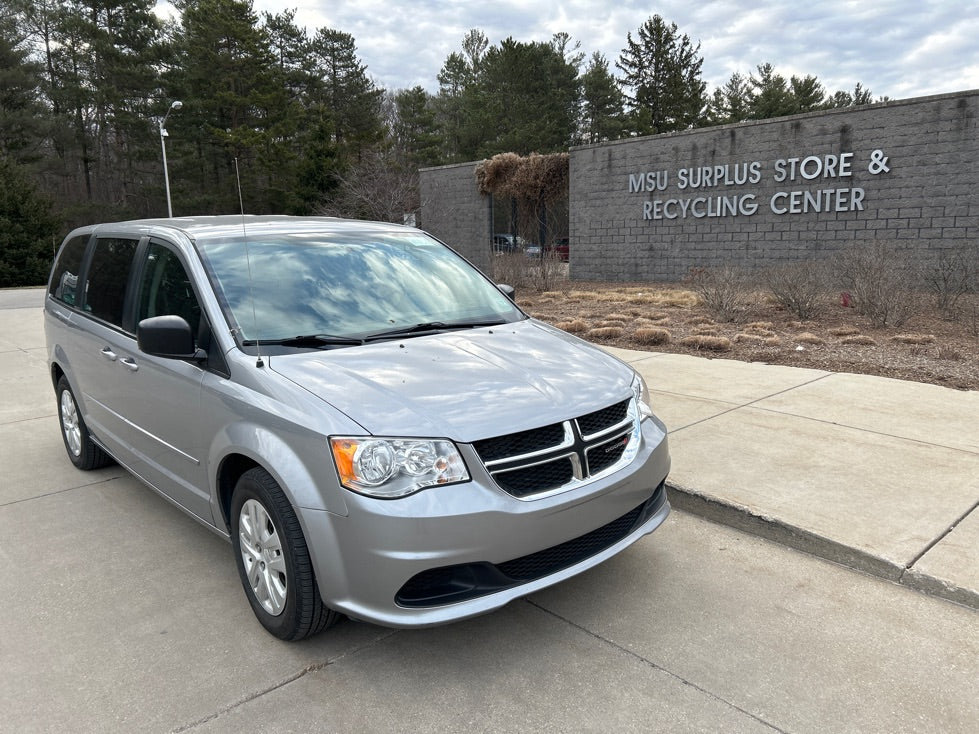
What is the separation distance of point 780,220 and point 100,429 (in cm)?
1443

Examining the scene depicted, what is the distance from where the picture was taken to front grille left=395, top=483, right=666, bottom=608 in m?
2.59

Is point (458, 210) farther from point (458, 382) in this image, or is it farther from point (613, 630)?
point (613, 630)

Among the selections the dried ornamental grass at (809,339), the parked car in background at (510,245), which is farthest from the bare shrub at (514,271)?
the dried ornamental grass at (809,339)

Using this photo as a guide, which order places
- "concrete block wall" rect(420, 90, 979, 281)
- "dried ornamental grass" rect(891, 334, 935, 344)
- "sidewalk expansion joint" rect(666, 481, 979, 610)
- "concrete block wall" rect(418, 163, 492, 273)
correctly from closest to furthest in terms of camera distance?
"sidewalk expansion joint" rect(666, 481, 979, 610) < "dried ornamental grass" rect(891, 334, 935, 344) < "concrete block wall" rect(420, 90, 979, 281) < "concrete block wall" rect(418, 163, 492, 273)

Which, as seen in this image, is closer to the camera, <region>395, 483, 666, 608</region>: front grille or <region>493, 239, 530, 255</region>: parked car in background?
<region>395, 483, 666, 608</region>: front grille

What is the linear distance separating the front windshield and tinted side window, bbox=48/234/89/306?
1957 mm

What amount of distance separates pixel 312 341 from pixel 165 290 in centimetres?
108

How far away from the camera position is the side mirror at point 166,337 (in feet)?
10.2

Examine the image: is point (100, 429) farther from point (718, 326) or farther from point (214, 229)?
point (718, 326)

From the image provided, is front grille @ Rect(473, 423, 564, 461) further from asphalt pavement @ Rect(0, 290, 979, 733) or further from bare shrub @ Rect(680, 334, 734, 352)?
bare shrub @ Rect(680, 334, 734, 352)

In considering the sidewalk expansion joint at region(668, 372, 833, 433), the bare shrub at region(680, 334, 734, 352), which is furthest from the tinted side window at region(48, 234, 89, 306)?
the bare shrub at region(680, 334, 734, 352)

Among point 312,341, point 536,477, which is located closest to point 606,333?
point 312,341

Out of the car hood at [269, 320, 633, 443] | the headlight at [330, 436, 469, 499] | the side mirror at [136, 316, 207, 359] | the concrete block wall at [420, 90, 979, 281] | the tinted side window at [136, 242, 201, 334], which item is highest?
the concrete block wall at [420, 90, 979, 281]

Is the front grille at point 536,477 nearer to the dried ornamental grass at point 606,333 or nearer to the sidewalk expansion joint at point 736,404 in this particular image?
the sidewalk expansion joint at point 736,404
